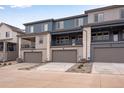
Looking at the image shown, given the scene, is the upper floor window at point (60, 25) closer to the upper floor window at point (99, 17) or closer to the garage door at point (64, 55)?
the garage door at point (64, 55)

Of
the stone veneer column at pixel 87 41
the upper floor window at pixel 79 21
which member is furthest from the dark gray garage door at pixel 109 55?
the upper floor window at pixel 79 21

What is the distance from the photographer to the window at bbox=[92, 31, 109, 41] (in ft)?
68.3

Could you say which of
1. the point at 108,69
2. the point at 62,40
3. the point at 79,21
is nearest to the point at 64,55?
the point at 62,40

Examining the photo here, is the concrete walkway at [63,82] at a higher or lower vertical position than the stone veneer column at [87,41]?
lower

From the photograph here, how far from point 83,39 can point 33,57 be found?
9924 millimetres

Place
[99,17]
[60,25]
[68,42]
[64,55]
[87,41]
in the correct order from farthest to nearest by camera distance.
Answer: [60,25] < [68,42] < [99,17] < [64,55] < [87,41]

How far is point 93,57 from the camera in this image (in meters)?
19.3

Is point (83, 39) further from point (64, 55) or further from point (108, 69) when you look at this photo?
point (108, 69)

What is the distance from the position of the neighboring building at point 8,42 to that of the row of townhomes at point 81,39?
8 centimetres

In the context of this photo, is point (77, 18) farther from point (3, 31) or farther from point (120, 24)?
point (3, 31)

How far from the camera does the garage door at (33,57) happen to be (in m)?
23.9

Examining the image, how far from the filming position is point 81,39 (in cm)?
2322

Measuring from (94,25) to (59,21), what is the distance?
9.38 meters
